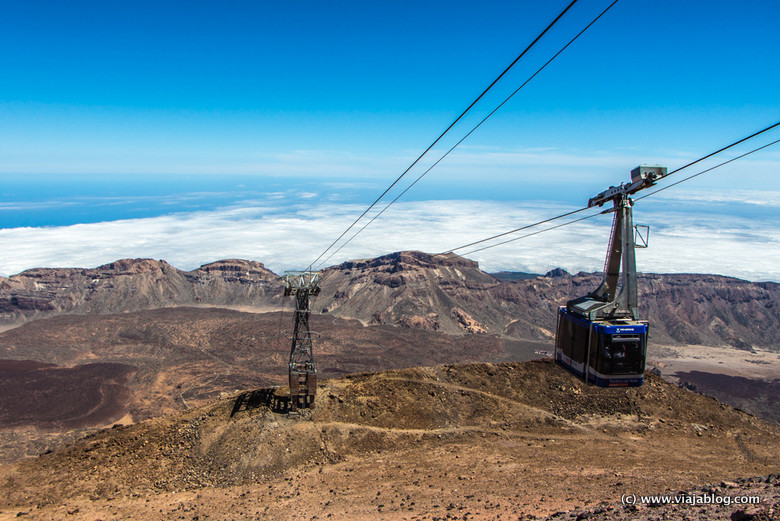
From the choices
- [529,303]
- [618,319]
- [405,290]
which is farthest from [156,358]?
[529,303]

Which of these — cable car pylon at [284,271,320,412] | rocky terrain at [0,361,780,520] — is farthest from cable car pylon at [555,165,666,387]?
cable car pylon at [284,271,320,412]

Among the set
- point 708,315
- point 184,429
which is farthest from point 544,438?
point 708,315

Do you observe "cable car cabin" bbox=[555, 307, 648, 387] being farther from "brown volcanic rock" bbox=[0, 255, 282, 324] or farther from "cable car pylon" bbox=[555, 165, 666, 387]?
"brown volcanic rock" bbox=[0, 255, 282, 324]

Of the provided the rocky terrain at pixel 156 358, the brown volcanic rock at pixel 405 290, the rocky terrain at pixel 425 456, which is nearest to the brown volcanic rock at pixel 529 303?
the brown volcanic rock at pixel 405 290

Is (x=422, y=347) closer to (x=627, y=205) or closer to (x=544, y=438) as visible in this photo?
(x=544, y=438)

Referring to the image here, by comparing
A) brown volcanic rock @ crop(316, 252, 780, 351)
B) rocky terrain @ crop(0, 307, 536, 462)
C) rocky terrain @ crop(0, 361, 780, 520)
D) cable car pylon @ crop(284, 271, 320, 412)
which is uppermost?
cable car pylon @ crop(284, 271, 320, 412)
